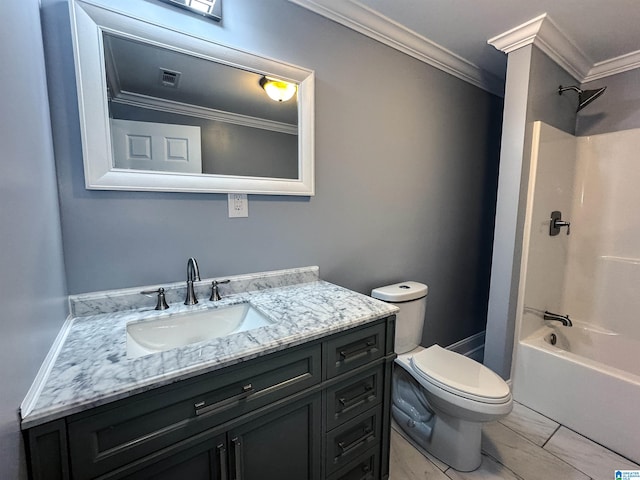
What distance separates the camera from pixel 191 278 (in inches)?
44.7

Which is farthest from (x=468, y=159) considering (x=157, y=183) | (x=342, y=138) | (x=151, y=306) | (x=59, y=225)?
(x=59, y=225)

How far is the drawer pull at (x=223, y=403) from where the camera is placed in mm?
743

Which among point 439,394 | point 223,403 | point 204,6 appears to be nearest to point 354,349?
point 223,403

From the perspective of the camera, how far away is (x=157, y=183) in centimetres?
109

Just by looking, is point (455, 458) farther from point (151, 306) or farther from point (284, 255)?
point (151, 306)

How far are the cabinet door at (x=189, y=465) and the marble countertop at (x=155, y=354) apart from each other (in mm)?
204

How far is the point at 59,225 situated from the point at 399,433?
1895mm

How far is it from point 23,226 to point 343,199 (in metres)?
1.26

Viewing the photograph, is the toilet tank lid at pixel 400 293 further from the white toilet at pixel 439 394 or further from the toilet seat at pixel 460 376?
the toilet seat at pixel 460 376

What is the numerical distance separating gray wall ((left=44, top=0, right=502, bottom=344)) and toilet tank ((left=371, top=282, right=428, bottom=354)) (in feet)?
0.65

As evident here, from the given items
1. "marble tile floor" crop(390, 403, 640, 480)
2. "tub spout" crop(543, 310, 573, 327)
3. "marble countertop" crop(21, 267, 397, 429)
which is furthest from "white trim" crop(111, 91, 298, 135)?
"tub spout" crop(543, 310, 573, 327)

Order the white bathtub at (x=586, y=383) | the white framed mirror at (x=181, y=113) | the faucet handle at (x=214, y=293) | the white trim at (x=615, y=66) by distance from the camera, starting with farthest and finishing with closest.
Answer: the white trim at (x=615, y=66) < the white bathtub at (x=586, y=383) < the faucet handle at (x=214, y=293) < the white framed mirror at (x=181, y=113)

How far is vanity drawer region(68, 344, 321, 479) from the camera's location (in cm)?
62

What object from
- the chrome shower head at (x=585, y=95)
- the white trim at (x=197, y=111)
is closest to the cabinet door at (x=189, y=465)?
the white trim at (x=197, y=111)
